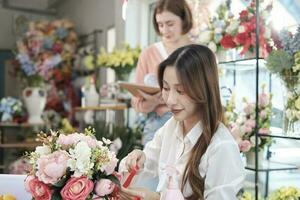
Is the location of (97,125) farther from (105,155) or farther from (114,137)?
(105,155)

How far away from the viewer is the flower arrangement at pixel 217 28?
2.20m

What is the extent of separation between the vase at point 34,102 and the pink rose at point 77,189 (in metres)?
3.38

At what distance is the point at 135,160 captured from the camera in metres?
1.28

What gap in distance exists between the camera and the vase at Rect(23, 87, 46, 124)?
4.17 m

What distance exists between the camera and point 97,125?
315 cm

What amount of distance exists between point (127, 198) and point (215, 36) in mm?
1363

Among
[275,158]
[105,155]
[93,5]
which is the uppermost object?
[93,5]

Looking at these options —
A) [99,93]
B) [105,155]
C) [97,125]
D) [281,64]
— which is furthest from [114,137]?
[105,155]

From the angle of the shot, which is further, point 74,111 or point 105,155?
point 74,111

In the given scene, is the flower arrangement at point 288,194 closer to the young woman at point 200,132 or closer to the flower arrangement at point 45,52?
the young woman at point 200,132

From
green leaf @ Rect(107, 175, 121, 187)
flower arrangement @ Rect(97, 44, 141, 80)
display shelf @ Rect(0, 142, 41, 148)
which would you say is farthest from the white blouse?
display shelf @ Rect(0, 142, 41, 148)

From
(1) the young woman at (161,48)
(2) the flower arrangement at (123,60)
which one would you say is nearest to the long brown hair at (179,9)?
(1) the young woman at (161,48)

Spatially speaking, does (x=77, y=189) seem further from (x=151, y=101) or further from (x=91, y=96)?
(x=91, y=96)

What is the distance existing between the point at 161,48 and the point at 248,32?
1.37ft
